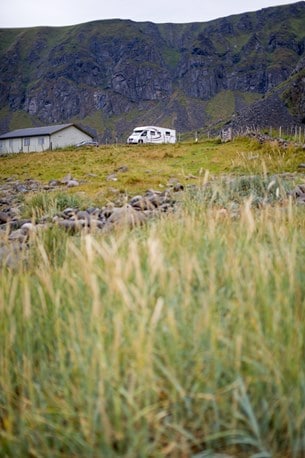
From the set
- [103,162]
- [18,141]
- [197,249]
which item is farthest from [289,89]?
[197,249]

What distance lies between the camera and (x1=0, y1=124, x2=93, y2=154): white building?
59.9 meters

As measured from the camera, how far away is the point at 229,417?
1.44m

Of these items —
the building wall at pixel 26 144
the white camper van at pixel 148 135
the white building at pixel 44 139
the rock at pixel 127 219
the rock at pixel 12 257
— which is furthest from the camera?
the building wall at pixel 26 144

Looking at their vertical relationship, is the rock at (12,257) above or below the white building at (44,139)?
below

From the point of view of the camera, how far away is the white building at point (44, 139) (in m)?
59.9

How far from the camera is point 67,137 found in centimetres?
6206

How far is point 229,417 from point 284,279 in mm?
774

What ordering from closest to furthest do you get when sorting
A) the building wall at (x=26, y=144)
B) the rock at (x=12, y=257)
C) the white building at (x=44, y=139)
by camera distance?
the rock at (x=12, y=257) < the white building at (x=44, y=139) < the building wall at (x=26, y=144)

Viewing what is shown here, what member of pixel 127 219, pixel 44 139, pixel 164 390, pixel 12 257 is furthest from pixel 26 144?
pixel 164 390

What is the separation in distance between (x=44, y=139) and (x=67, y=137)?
3339 mm

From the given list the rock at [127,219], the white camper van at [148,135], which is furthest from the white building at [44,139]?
the rock at [127,219]

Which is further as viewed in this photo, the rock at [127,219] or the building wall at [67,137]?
the building wall at [67,137]

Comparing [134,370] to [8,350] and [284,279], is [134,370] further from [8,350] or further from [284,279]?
[284,279]

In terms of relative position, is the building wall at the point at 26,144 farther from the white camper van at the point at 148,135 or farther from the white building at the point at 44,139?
the white camper van at the point at 148,135
